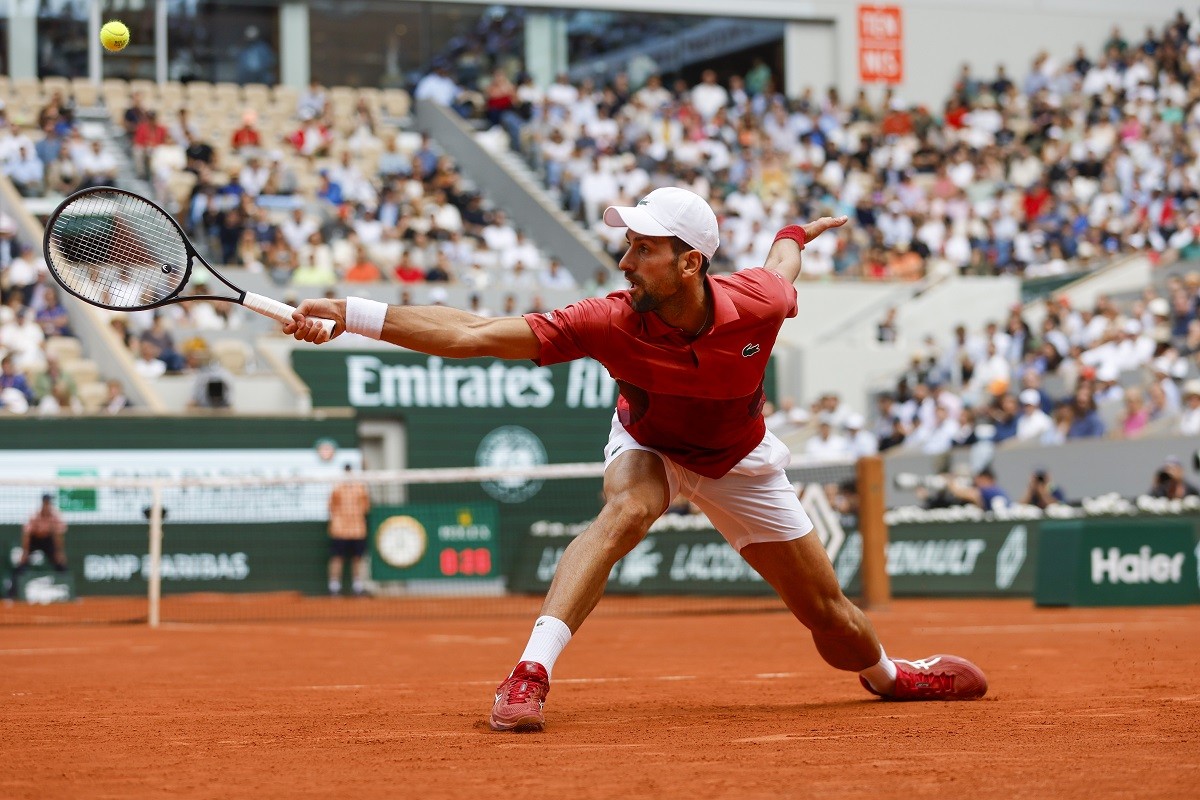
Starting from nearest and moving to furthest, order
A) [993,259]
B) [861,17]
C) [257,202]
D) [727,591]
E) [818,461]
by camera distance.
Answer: [818,461]
[727,591]
[257,202]
[993,259]
[861,17]

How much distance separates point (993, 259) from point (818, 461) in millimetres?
12983

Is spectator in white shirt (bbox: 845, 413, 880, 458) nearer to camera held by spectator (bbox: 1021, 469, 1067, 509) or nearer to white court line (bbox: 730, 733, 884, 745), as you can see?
camera held by spectator (bbox: 1021, 469, 1067, 509)

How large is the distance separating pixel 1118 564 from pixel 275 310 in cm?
1136

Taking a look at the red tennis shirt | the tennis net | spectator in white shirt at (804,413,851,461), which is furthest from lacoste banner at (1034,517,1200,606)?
the red tennis shirt

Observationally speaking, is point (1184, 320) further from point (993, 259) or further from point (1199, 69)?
point (1199, 69)

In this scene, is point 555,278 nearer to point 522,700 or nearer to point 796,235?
point 796,235

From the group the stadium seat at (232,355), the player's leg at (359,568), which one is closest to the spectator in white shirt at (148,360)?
the stadium seat at (232,355)

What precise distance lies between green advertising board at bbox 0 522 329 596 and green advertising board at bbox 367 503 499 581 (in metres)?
0.77

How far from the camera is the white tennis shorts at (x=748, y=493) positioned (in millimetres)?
6594

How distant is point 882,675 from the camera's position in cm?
698

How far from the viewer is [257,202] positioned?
25.5 metres

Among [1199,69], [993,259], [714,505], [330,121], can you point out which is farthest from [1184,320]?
[714,505]

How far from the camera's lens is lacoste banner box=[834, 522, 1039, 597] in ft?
58.4

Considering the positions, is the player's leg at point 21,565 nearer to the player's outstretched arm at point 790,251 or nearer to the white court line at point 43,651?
the white court line at point 43,651
